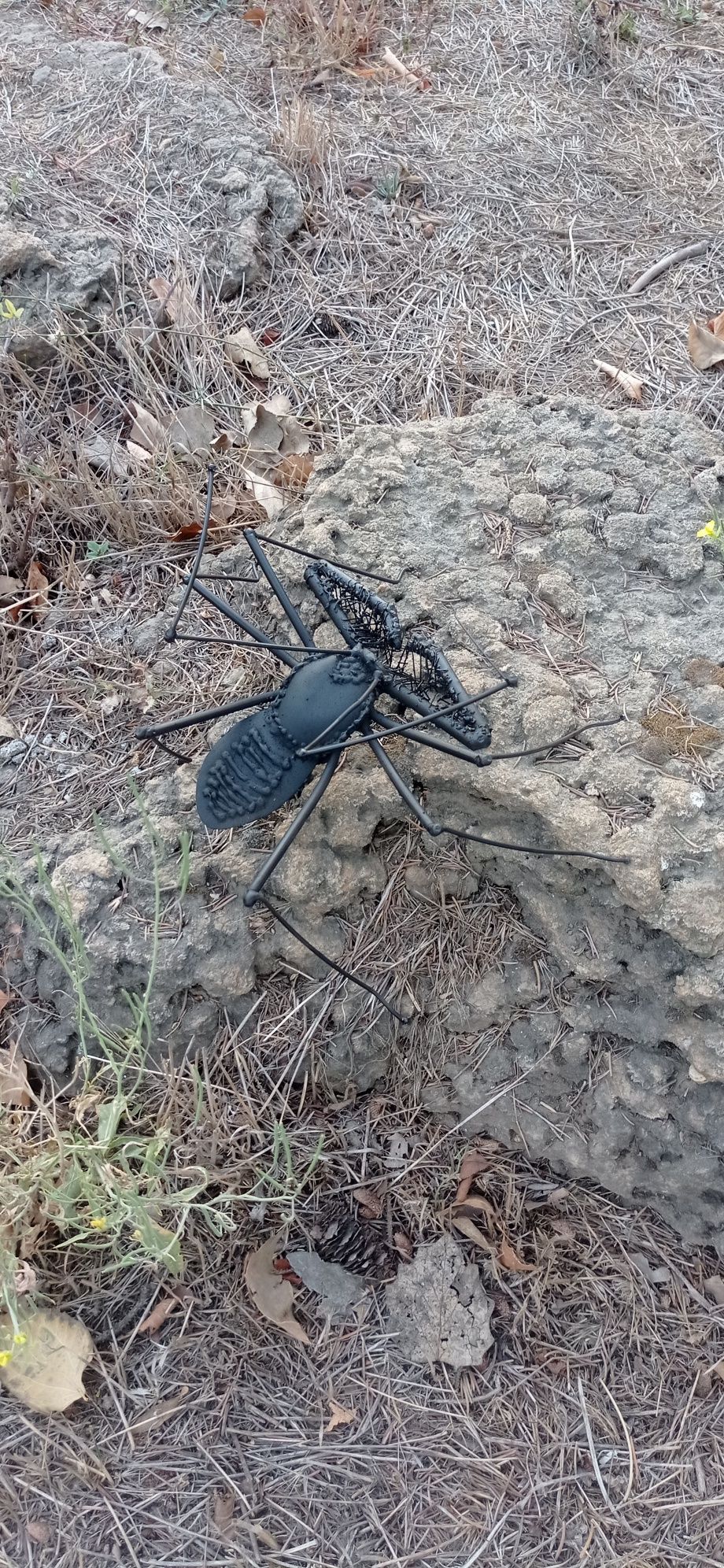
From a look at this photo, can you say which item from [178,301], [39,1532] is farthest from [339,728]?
[178,301]

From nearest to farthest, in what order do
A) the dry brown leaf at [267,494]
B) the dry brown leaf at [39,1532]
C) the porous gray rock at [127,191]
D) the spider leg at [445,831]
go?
1. the dry brown leaf at [39,1532]
2. the spider leg at [445,831]
3. the dry brown leaf at [267,494]
4. the porous gray rock at [127,191]

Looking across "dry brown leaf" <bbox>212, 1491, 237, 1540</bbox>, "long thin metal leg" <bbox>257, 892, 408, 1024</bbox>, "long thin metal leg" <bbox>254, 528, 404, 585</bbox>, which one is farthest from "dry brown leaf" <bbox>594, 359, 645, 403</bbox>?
"dry brown leaf" <bbox>212, 1491, 237, 1540</bbox>

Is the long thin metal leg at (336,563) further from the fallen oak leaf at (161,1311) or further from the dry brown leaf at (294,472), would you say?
the fallen oak leaf at (161,1311)

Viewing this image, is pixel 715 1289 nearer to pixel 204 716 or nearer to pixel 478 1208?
pixel 478 1208

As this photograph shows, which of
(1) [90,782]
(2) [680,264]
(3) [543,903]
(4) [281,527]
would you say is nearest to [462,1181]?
(3) [543,903]

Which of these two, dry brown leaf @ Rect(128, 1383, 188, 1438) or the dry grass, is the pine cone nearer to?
the dry grass

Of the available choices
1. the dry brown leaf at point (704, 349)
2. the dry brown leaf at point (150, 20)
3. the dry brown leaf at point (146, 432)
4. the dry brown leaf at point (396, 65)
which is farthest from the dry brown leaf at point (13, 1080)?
the dry brown leaf at point (150, 20)

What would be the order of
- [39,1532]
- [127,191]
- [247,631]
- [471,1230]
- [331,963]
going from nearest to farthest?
[39,1532] < [331,963] < [471,1230] < [247,631] < [127,191]
